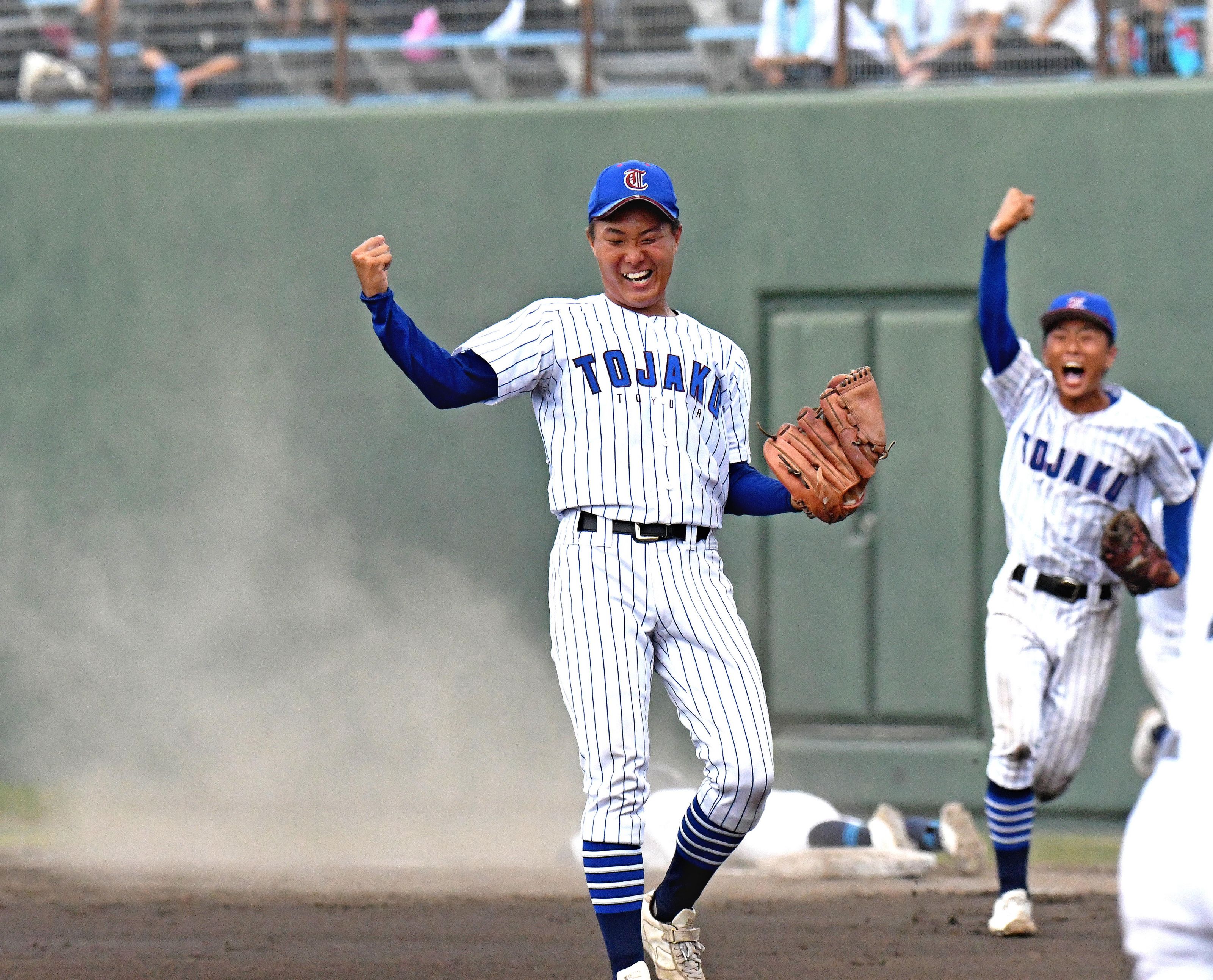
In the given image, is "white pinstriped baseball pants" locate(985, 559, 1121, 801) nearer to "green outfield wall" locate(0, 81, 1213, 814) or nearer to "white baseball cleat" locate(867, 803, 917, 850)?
"white baseball cleat" locate(867, 803, 917, 850)

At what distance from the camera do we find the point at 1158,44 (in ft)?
24.2

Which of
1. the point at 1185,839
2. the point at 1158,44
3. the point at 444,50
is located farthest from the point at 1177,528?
the point at 444,50

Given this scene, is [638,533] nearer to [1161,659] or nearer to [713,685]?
[713,685]

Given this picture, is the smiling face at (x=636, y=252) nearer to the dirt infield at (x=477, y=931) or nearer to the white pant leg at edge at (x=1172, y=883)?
the dirt infield at (x=477, y=931)

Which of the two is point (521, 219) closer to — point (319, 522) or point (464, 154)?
point (464, 154)

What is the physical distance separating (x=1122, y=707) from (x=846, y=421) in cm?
390

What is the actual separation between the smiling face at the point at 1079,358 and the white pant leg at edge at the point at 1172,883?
333cm

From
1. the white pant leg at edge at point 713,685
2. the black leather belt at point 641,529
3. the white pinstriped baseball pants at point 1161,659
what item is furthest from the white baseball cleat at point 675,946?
the white pinstriped baseball pants at point 1161,659

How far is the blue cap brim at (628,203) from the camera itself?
3.76 meters

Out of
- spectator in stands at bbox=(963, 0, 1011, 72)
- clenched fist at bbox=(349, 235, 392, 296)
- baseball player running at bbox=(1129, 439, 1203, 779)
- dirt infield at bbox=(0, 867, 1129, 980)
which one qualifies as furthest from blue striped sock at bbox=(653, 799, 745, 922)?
spectator in stands at bbox=(963, 0, 1011, 72)

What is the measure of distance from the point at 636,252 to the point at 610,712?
1082 millimetres

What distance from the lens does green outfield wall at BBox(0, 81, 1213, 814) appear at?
7.25 metres

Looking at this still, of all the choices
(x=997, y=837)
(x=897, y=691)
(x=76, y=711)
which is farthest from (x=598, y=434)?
(x=76, y=711)

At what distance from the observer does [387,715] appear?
7574 mm
